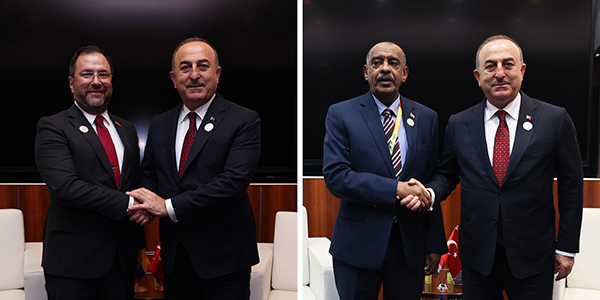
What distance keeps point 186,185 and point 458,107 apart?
3.81 ft

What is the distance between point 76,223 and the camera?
5.89 feet

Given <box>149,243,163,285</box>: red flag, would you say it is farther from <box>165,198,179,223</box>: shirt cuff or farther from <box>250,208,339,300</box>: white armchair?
<box>250,208,339,300</box>: white armchair

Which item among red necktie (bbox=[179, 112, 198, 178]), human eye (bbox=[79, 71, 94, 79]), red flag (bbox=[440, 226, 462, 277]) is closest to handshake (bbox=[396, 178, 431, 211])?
red flag (bbox=[440, 226, 462, 277])

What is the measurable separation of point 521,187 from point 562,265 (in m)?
0.36

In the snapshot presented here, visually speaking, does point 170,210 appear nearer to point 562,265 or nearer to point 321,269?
point 321,269

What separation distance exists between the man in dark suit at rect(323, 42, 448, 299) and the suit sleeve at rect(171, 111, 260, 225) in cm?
39

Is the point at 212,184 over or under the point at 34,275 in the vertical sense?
over

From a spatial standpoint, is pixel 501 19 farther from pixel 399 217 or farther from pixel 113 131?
pixel 113 131

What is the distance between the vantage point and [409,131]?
1.54 metres

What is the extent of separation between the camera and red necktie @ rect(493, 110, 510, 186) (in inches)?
59.0

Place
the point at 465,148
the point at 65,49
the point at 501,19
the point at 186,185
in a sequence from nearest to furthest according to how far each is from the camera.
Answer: the point at 465,148 → the point at 501,19 → the point at 186,185 → the point at 65,49

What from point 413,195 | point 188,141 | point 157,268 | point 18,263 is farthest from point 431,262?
point 18,263

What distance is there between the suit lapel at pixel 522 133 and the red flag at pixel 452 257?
0.97ft

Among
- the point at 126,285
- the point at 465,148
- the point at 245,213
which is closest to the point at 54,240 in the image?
the point at 126,285
